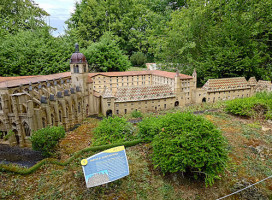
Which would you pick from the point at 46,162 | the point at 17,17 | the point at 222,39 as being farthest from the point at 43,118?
the point at 17,17

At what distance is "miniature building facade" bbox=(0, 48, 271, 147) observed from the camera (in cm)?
2319

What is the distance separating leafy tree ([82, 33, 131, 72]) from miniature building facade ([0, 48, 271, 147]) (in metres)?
5.49

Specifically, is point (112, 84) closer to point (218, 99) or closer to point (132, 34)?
point (218, 99)

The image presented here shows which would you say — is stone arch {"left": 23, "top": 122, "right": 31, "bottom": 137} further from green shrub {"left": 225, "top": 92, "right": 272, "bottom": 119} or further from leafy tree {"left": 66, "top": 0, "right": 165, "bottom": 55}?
leafy tree {"left": 66, "top": 0, "right": 165, "bottom": 55}

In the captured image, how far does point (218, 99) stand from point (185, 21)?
18.6m

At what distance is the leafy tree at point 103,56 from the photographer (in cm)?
4472

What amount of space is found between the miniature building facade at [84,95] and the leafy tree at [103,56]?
18.0 ft

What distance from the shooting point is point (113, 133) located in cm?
2202

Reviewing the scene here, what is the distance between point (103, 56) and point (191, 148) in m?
35.3

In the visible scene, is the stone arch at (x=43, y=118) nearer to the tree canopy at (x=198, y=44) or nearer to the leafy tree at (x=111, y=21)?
the tree canopy at (x=198, y=44)

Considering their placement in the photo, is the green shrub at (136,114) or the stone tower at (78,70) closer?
the green shrub at (136,114)

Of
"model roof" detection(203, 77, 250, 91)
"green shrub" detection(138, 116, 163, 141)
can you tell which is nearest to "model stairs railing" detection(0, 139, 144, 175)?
"green shrub" detection(138, 116, 163, 141)

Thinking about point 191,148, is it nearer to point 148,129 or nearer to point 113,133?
point 148,129

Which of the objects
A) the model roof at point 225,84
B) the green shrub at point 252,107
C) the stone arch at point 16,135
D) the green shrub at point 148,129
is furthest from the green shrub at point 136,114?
the stone arch at point 16,135
